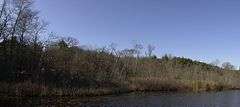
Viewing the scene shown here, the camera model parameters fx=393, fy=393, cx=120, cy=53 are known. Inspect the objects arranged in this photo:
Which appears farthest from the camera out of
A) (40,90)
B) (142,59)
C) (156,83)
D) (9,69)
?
(142,59)

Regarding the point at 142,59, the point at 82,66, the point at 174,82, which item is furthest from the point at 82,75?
the point at 142,59

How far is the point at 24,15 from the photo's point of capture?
55688 millimetres

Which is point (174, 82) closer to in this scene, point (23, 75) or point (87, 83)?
point (87, 83)

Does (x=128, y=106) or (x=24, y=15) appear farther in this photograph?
(x=24, y=15)

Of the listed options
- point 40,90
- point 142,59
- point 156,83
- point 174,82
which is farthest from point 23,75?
point 142,59

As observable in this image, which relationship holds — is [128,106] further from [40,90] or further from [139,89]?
[139,89]

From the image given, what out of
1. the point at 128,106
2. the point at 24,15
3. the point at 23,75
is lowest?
the point at 128,106

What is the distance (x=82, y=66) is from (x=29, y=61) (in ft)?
33.8

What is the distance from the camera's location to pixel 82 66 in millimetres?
63219

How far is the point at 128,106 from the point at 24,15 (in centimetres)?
2326

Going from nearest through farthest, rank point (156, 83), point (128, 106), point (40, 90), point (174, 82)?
point (128, 106)
point (40, 90)
point (156, 83)
point (174, 82)

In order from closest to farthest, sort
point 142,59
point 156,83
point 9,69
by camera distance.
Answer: point 9,69 < point 156,83 < point 142,59

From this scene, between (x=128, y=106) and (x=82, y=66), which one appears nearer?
(x=128, y=106)

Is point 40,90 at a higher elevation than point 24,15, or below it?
below
